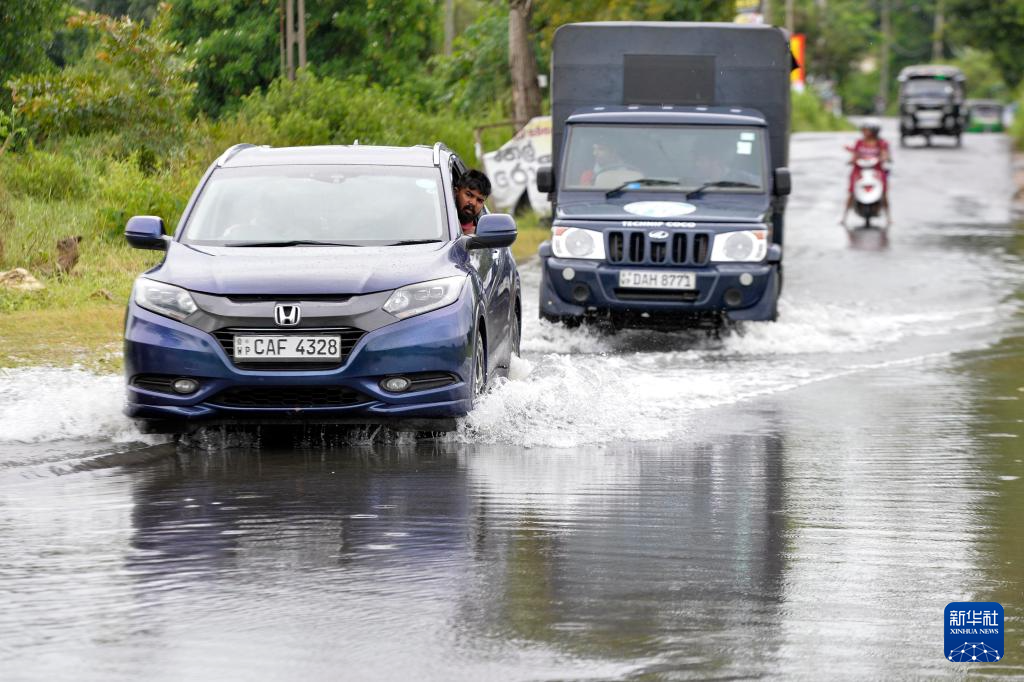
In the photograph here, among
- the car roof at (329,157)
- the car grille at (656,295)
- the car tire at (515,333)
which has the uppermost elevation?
the car roof at (329,157)

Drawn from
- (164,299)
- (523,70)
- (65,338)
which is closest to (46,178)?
(65,338)

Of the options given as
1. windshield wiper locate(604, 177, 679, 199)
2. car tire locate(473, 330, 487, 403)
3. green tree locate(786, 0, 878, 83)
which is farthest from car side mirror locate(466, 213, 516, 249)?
green tree locate(786, 0, 878, 83)

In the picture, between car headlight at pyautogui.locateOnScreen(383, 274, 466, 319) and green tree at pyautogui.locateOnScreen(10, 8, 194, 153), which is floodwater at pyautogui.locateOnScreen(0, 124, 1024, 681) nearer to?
car headlight at pyautogui.locateOnScreen(383, 274, 466, 319)

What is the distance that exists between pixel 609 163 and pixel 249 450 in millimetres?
6925

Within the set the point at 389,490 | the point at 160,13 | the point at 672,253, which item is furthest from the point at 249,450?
the point at 160,13

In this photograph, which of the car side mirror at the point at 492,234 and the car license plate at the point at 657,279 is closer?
the car side mirror at the point at 492,234

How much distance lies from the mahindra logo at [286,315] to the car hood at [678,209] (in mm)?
6038

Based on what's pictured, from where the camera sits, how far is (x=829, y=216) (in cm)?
3092

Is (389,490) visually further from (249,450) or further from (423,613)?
(423,613)

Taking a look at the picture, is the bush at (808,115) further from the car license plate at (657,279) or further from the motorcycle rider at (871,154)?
the car license plate at (657,279)

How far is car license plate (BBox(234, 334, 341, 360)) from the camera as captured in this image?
29.6 feet

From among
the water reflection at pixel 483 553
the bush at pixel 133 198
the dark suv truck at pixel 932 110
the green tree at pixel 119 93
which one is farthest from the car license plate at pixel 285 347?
the dark suv truck at pixel 932 110

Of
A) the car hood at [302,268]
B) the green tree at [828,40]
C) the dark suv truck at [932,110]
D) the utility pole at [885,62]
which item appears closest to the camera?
the car hood at [302,268]

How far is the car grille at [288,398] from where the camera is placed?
9055 millimetres
